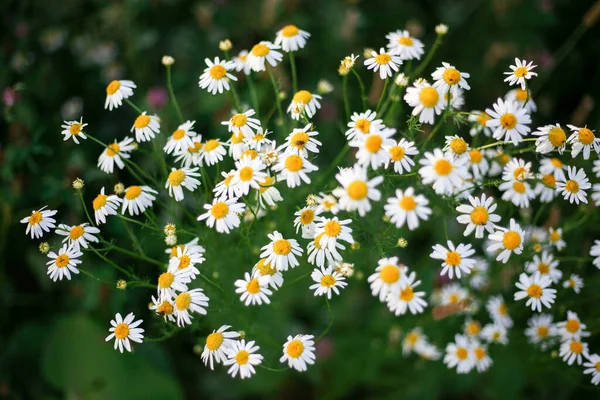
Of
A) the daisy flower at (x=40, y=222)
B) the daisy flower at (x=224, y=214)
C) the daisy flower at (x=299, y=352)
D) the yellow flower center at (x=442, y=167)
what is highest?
the yellow flower center at (x=442, y=167)

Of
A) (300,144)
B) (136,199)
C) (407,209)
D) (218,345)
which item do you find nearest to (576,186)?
(407,209)

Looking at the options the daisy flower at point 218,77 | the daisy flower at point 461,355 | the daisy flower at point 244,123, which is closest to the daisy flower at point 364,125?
the daisy flower at point 244,123

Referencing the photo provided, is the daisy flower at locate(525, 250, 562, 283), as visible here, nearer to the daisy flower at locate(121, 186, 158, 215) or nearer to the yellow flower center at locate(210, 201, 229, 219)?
the yellow flower center at locate(210, 201, 229, 219)

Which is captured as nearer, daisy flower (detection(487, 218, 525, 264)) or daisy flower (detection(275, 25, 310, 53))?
daisy flower (detection(487, 218, 525, 264))

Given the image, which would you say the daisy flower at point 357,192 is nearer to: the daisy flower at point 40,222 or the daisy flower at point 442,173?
the daisy flower at point 442,173

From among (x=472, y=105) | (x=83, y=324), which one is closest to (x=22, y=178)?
(x=83, y=324)

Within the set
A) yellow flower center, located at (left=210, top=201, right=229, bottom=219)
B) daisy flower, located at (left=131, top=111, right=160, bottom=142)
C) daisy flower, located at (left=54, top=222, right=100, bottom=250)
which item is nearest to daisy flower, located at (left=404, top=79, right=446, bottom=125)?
yellow flower center, located at (left=210, top=201, right=229, bottom=219)

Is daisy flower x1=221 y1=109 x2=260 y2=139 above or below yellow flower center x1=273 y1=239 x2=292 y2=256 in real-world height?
above

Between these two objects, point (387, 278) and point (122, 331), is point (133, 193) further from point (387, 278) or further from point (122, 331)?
point (387, 278)
